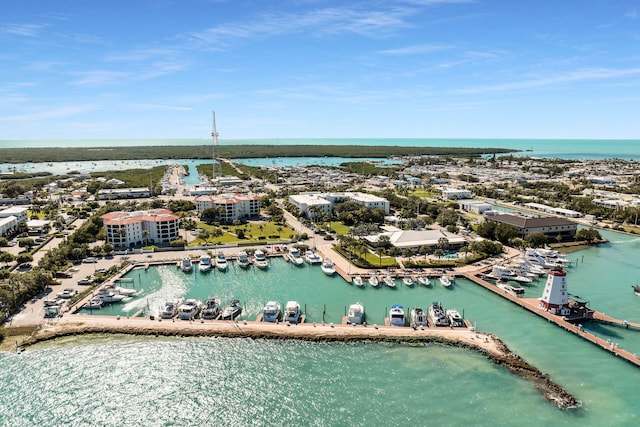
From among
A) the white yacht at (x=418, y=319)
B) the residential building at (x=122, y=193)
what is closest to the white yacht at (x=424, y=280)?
the white yacht at (x=418, y=319)

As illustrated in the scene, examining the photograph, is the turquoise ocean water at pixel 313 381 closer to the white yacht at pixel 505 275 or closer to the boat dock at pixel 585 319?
the boat dock at pixel 585 319

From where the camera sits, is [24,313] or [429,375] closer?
[429,375]

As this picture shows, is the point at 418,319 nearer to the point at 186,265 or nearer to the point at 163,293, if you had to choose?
the point at 163,293

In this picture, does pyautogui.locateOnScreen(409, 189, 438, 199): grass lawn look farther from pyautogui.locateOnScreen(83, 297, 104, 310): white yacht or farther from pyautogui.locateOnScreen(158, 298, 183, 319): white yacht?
pyautogui.locateOnScreen(83, 297, 104, 310): white yacht

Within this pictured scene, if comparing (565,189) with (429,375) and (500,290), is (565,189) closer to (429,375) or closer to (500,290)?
(500,290)

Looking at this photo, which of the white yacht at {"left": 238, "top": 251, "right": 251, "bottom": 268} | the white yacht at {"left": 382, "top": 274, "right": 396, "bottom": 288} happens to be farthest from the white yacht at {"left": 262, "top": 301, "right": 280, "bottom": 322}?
the white yacht at {"left": 238, "top": 251, "right": 251, "bottom": 268}

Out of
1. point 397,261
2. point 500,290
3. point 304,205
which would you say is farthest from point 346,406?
point 304,205
